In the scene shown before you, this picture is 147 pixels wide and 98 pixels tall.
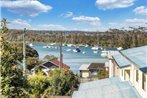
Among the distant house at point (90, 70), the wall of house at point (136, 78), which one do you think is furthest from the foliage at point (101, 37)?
the wall of house at point (136, 78)

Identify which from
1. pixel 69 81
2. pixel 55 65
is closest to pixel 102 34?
pixel 55 65

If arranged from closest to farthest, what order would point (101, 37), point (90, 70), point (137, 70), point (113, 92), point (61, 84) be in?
point (137, 70), point (113, 92), point (61, 84), point (90, 70), point (101, 37)

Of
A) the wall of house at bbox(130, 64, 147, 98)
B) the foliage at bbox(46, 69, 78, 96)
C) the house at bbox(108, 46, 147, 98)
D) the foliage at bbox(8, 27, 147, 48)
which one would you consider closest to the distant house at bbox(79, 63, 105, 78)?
the foliage at bbox(46, 69, 78, 96)

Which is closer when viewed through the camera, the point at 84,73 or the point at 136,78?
the point at 136,78

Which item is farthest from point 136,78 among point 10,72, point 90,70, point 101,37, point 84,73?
point 101,37

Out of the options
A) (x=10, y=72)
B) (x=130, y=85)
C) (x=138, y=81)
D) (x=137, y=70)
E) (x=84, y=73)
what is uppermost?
(x=10, y=72)

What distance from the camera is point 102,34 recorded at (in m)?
92.4

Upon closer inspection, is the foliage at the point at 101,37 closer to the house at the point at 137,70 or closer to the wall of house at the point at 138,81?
the house at the point at 137,70

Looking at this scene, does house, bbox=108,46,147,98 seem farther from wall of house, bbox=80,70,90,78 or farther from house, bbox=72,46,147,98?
wall of house, bbox=80,70,90,78

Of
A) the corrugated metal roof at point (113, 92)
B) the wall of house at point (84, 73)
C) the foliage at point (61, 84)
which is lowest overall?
the wall of house at point (84, 73)

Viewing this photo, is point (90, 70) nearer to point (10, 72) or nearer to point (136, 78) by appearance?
point (136, 78)

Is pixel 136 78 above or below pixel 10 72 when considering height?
below

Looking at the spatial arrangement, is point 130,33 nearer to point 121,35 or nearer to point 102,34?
point 121,35

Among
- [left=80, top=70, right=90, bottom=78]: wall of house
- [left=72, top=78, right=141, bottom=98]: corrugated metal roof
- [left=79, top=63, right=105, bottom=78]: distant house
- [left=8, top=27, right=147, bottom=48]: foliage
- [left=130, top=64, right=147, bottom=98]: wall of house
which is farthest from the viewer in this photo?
[left=8, top=27, right=147, bottom=48]: foliage
